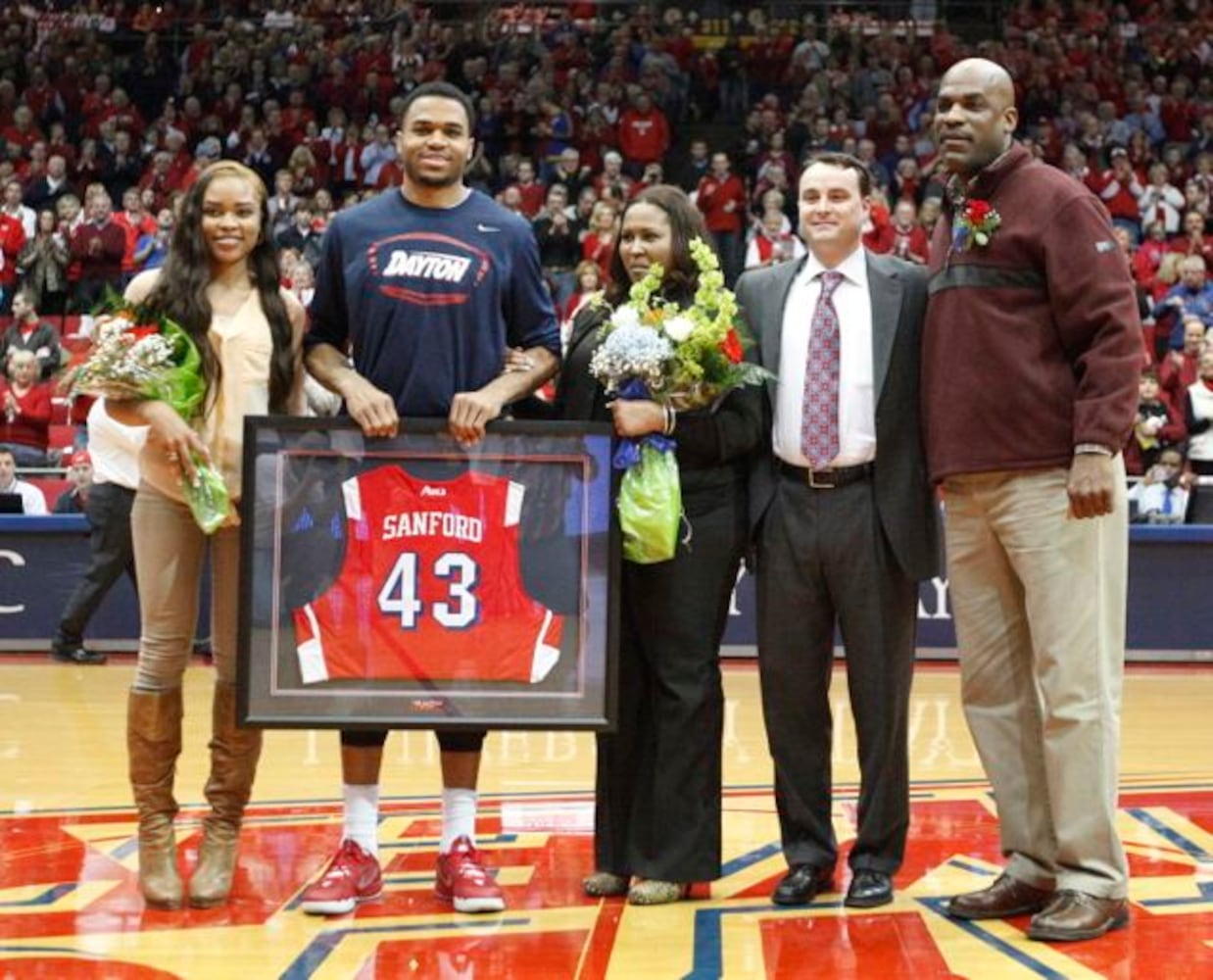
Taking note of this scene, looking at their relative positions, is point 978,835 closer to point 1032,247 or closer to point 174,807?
point 1032,247

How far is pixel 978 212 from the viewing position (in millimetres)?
4586

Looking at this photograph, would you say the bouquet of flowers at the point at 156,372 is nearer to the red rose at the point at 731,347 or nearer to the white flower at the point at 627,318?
the white flower at the point at 627,318

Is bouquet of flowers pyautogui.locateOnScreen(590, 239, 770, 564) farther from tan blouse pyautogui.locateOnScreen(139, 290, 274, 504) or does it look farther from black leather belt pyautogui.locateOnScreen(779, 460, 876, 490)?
tan blouse pyautogui.locateOnScreen(139, 290, 274, 504)

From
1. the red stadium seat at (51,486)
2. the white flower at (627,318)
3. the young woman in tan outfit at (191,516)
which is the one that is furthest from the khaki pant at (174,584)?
the red stadium seat at (51,486)

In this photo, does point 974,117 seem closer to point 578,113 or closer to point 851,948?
point 851,948

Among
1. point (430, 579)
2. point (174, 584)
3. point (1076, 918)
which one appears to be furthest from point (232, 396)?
point (1076, 918)

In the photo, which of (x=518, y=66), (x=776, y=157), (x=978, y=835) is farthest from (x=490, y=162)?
(x=978, y=835)

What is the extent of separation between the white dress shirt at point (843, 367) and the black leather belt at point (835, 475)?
15 mm

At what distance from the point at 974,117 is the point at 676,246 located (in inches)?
31.9

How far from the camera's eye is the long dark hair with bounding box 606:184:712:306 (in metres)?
4.82

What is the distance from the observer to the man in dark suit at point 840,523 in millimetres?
4715

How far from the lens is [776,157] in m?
17.2

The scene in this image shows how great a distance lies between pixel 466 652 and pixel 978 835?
1829 millimetres

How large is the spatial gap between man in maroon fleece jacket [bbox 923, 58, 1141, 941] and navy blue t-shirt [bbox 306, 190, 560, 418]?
1.08 m
